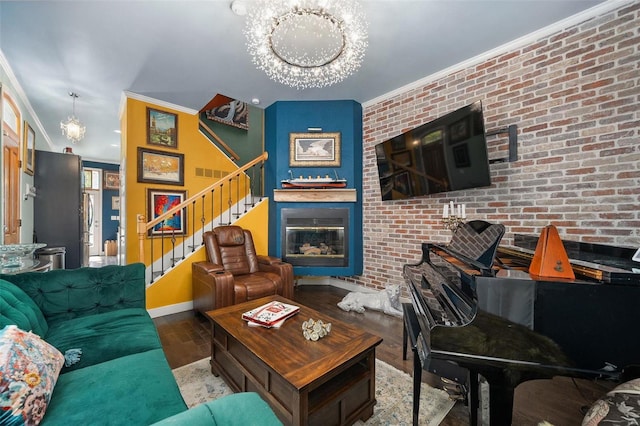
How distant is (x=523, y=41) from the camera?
2.56m

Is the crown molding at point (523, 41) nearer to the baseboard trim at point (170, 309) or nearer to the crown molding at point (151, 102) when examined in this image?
the crown molding at point (151, 102)

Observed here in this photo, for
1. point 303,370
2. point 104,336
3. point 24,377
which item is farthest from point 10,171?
point 303,370

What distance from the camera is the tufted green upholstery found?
5.79ft

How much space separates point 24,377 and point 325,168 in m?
3.56

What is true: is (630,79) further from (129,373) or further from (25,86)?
(25,86)

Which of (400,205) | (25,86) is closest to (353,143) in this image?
(400,205)

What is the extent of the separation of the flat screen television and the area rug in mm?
1861

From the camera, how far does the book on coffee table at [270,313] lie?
5.64 ft

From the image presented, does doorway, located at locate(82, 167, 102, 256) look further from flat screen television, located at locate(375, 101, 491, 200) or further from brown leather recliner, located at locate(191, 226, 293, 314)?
flat screen television, located at locate(375, 101, 491, 200)

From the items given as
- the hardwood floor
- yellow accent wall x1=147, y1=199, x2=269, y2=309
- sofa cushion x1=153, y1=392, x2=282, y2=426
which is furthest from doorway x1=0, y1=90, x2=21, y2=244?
sofa cushion x1=153, y1=392, x2=282, y2=426

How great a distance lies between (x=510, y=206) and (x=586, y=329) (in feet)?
6.11

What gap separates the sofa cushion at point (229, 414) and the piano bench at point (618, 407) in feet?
4.14

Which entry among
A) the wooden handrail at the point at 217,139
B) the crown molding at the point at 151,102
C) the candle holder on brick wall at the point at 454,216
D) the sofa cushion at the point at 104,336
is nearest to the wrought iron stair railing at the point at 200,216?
the wooden handrail at the point at 217,139

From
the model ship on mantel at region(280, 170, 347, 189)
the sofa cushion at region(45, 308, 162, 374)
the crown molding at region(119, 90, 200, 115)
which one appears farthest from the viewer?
the model ship on mantel at region(280, 170, 347, 189)
